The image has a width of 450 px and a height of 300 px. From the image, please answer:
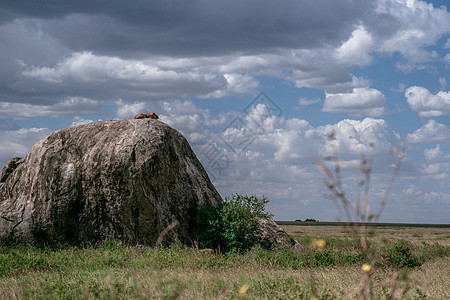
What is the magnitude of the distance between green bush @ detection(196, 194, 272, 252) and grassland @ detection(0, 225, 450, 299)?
1.84 metres

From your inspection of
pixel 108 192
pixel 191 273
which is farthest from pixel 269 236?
pixel 191 273

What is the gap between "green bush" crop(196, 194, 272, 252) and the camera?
1730 cm

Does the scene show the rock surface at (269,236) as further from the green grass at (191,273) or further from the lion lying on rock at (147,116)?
the lion lying on rock at (147,116)

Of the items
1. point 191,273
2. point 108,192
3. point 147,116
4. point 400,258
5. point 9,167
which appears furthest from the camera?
point 9,167

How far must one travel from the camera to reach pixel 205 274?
11.3 metres

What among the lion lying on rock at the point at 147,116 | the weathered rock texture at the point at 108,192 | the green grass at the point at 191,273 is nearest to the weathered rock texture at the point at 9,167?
the weathered rock texture at the point at 108,192

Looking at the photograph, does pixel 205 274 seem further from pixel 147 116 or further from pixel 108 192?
pixel 147 116

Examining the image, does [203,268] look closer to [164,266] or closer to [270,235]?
[164,266]

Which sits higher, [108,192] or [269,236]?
[108,192]

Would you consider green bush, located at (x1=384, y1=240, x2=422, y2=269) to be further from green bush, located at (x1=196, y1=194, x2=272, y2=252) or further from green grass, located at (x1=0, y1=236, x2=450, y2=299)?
green bush, located at (x1=196, y1=194, x2=272, y2=252)

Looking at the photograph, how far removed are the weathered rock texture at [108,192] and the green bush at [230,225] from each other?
22.6 inches

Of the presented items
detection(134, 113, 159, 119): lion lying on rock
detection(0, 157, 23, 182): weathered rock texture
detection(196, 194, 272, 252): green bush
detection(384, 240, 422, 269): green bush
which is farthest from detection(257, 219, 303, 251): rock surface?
detection(0, 157, 23, 182): weathered rock texture

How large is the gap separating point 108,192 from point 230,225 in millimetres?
4576

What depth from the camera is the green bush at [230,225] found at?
681 inches
